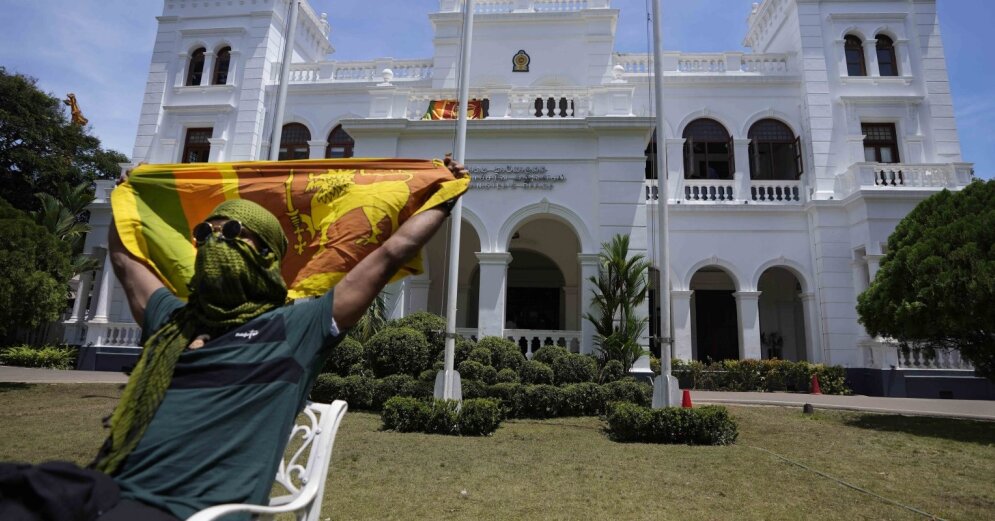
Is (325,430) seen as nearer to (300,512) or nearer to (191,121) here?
(300,512)

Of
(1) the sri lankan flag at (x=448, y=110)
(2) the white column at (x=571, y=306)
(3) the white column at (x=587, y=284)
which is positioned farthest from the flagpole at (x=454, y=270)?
(2) the white column at (x=571, y=306)

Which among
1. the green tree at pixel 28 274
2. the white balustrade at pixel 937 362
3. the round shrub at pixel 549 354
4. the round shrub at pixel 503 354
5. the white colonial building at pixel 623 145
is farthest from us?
the white balustrade at pixel 937 362

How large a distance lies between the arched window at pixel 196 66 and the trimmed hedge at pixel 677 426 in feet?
62.0

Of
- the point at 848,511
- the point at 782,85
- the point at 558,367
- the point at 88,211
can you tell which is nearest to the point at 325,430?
the point at 848,511

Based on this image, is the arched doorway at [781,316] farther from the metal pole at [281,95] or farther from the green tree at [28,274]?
the green tree at [28,274]

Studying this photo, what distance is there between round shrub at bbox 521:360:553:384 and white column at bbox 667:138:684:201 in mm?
8485

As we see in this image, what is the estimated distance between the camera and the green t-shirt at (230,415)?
147cm

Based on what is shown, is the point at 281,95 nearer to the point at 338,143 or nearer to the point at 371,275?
the point at 338,143

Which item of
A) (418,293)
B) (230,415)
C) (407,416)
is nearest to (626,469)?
(407,416)

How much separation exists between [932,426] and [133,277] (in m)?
10.8

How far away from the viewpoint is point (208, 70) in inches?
719

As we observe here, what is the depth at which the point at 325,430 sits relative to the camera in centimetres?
237

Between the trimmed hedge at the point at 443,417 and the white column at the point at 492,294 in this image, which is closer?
the trimmed hedge at the point at 443,417

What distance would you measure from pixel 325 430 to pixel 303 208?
1266 millimetres
